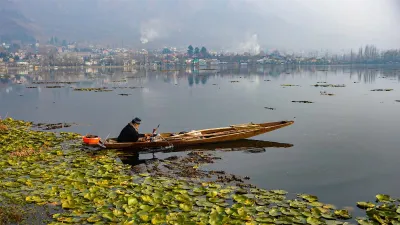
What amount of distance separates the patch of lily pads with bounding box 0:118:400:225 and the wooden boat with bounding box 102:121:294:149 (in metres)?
2.71

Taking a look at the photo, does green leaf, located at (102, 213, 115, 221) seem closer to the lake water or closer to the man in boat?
the lake water

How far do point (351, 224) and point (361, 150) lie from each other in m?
10.0

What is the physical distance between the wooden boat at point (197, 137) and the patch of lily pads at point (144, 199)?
2.71 metres

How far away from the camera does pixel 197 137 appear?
1867cm

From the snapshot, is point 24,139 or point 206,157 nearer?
point 206,157

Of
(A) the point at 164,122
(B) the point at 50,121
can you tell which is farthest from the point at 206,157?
(B) the point at 50,121

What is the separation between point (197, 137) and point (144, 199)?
27.4 feet

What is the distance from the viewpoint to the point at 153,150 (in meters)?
18.0

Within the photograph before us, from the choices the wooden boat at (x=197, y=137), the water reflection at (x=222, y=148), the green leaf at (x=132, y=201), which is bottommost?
the water reflection at (x=222, y=148)

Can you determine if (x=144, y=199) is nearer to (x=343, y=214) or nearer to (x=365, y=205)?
(x=343, y=214)

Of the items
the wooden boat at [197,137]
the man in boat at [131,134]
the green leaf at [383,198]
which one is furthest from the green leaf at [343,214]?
the man in boat at [131,134]

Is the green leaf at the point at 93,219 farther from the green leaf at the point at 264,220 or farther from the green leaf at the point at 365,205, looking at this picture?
the green leaf at the point at 365,205

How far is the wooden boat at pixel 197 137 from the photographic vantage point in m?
17.5

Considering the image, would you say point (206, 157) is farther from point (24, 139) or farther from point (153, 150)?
point (24, 139)
